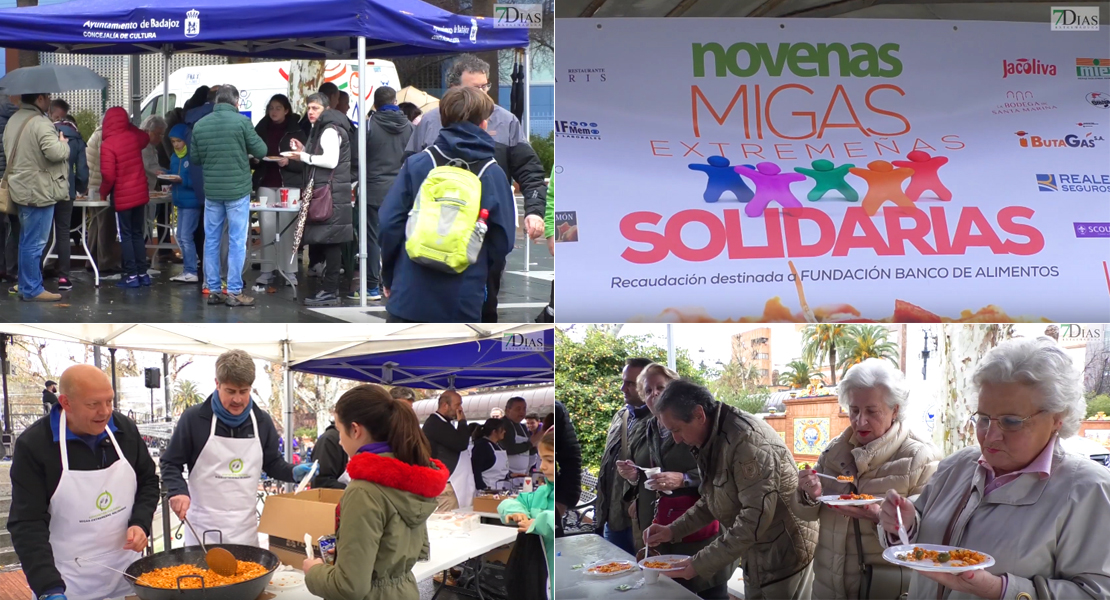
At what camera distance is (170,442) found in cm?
322

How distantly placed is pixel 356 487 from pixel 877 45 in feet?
9.00

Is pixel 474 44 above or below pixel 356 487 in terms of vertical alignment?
above

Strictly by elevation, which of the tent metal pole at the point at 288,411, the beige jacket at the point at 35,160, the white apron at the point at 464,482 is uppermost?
the beige jacket at the point at 35,160

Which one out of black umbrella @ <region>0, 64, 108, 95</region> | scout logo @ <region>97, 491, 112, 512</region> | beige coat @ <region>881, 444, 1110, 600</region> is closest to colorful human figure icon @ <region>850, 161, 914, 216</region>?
beige coat @ <region>881, 444, 1110, 600</region>

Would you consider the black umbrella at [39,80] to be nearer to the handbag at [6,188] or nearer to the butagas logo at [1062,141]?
the handbag at [6,188]

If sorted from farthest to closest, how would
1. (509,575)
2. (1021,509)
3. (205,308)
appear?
1. (205,308)
2. (509,575)
3. (1021,509)

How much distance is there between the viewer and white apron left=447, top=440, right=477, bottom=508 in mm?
3670

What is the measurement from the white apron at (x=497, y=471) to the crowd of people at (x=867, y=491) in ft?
1.61

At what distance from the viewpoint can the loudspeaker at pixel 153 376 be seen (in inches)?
130

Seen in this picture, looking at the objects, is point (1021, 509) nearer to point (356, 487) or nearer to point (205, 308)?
point (356, 487)

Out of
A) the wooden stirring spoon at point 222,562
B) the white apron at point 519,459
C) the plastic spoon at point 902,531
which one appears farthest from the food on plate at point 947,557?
the wooden stirring spoon at point 222,562

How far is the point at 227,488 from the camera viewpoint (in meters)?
3.27

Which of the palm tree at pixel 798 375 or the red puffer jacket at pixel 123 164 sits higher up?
the red puffer jacket at pixel 123 164

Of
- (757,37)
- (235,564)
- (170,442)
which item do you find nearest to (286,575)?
(235,564)
